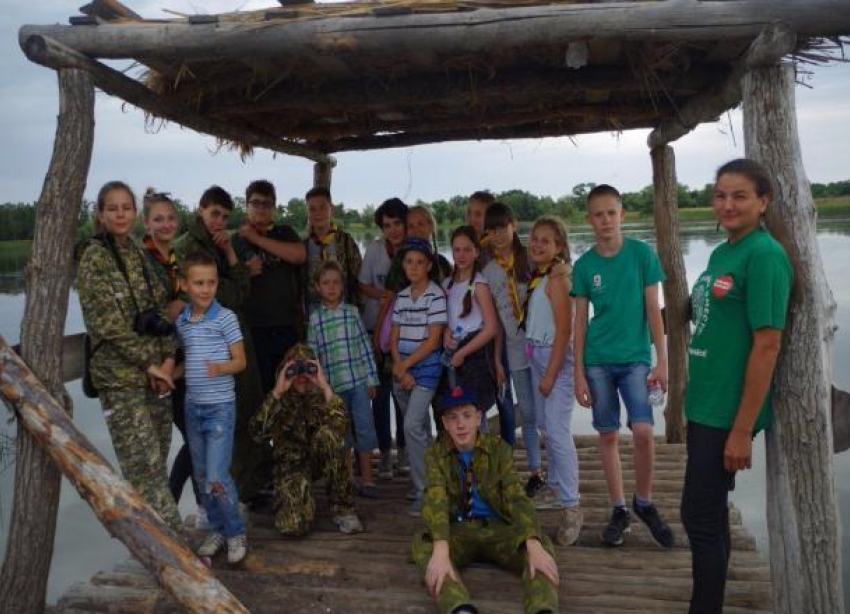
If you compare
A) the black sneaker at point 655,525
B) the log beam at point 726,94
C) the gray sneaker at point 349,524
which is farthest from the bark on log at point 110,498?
the log beam at point 726,94

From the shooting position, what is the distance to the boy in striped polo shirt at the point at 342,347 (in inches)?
164

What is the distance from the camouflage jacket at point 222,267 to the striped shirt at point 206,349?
0.35m

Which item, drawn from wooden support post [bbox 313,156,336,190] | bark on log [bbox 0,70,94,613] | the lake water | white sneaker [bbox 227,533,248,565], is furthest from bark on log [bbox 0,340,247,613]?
wooden support post [bbox 313,156,336,190]

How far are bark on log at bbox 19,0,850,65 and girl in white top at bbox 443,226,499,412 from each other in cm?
119

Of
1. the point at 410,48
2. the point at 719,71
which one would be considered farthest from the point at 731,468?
the point at 719,71

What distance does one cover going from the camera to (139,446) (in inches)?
128

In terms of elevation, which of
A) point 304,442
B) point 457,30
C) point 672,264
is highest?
point 457,30

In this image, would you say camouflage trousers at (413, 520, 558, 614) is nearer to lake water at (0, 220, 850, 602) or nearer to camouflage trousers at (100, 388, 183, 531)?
camouflage trousers at (100, 388, 183, 531)

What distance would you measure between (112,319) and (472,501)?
1990 mm

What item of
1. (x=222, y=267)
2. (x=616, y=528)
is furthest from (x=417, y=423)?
(x=222, y=267)

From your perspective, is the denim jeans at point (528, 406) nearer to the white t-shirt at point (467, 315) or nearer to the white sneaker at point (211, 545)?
the white t-shirt at point (467, 315)

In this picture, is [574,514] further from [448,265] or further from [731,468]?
[448,265]

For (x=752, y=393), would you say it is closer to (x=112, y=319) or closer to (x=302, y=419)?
(x=302, y=419)

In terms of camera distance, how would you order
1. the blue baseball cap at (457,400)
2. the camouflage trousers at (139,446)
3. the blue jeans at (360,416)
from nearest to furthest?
the camouflage trousers at (139,446) → the blue baseball cap at (457,400) → the blue jeans at (360,416)
